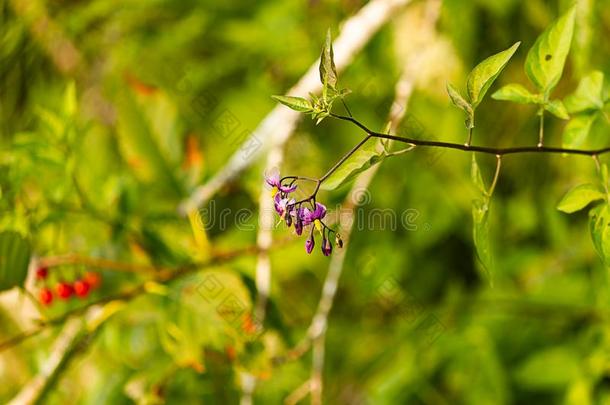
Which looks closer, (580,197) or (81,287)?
(580,197)

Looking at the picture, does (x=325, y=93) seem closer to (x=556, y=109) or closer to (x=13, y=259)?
(x=556, y=109)

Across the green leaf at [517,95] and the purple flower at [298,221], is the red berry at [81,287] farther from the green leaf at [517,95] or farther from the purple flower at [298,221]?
the green leaf at [517,95]

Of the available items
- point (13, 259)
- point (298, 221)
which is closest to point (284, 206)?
point (298, 221)

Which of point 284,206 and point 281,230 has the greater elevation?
point 284,206

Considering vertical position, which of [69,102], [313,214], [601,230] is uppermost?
[69,102]

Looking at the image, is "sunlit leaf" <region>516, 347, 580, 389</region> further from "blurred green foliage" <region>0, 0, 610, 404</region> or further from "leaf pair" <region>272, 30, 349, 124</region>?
"leaf pair" <region>272, 30, 349, 124</region>

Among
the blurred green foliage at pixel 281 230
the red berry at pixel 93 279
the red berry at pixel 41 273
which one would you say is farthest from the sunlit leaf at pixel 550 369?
the red berry at pixel 41 273

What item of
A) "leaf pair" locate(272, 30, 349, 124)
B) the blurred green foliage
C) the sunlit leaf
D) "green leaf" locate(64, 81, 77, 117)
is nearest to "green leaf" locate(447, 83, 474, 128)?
"leaf pair" locate(272, 30, 349, 124)
